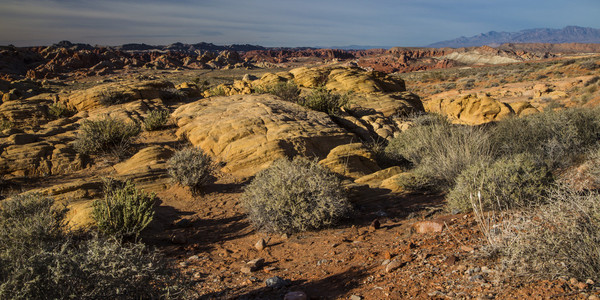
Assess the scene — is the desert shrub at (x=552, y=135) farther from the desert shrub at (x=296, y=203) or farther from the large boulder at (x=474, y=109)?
the large boulder at (x=474, y=109)

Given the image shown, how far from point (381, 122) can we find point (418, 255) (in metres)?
9.17

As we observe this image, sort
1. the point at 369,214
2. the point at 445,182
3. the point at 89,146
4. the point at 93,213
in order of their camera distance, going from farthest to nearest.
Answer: the point at 89,146 < the point at 445,182 < the point at 369,214 < the point at 93,213

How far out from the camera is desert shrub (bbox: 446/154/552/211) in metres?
4.72

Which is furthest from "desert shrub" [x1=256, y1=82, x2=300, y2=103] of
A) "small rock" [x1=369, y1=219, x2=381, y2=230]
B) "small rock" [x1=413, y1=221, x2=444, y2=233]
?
"small rock" [x1=413, y1=221, x2=444, y2=233]

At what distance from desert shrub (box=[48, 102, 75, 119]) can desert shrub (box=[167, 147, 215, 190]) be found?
7.68m

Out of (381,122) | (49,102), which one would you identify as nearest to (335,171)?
(381,122)

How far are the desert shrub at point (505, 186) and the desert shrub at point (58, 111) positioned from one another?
13201 mm

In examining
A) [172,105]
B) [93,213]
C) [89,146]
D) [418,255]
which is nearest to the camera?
[418,255]

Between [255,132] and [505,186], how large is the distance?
6.07 metres

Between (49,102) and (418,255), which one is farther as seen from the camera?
(49,102)

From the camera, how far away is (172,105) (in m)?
13.7

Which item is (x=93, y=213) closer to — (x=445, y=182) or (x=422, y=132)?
(x=445, y=182)

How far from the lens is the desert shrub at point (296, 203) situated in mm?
5273

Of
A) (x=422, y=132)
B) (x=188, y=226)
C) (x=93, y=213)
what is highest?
(x=422, y=132)
